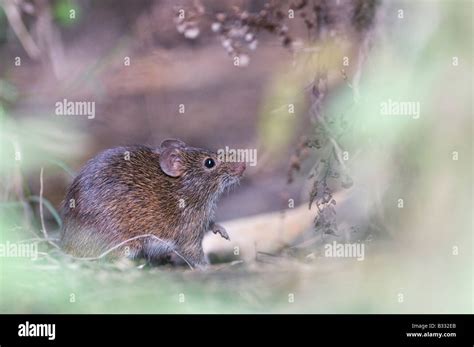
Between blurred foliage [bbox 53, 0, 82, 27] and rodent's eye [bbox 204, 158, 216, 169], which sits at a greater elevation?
blurred foliage [bbox 53, 0, 82, 27]

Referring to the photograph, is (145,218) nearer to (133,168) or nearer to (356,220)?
(133,168)

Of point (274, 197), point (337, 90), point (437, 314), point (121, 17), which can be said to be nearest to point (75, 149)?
point (121, 17)

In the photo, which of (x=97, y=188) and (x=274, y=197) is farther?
(x=274, y=197)

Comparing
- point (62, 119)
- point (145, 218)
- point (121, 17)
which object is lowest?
point (145, 218)
